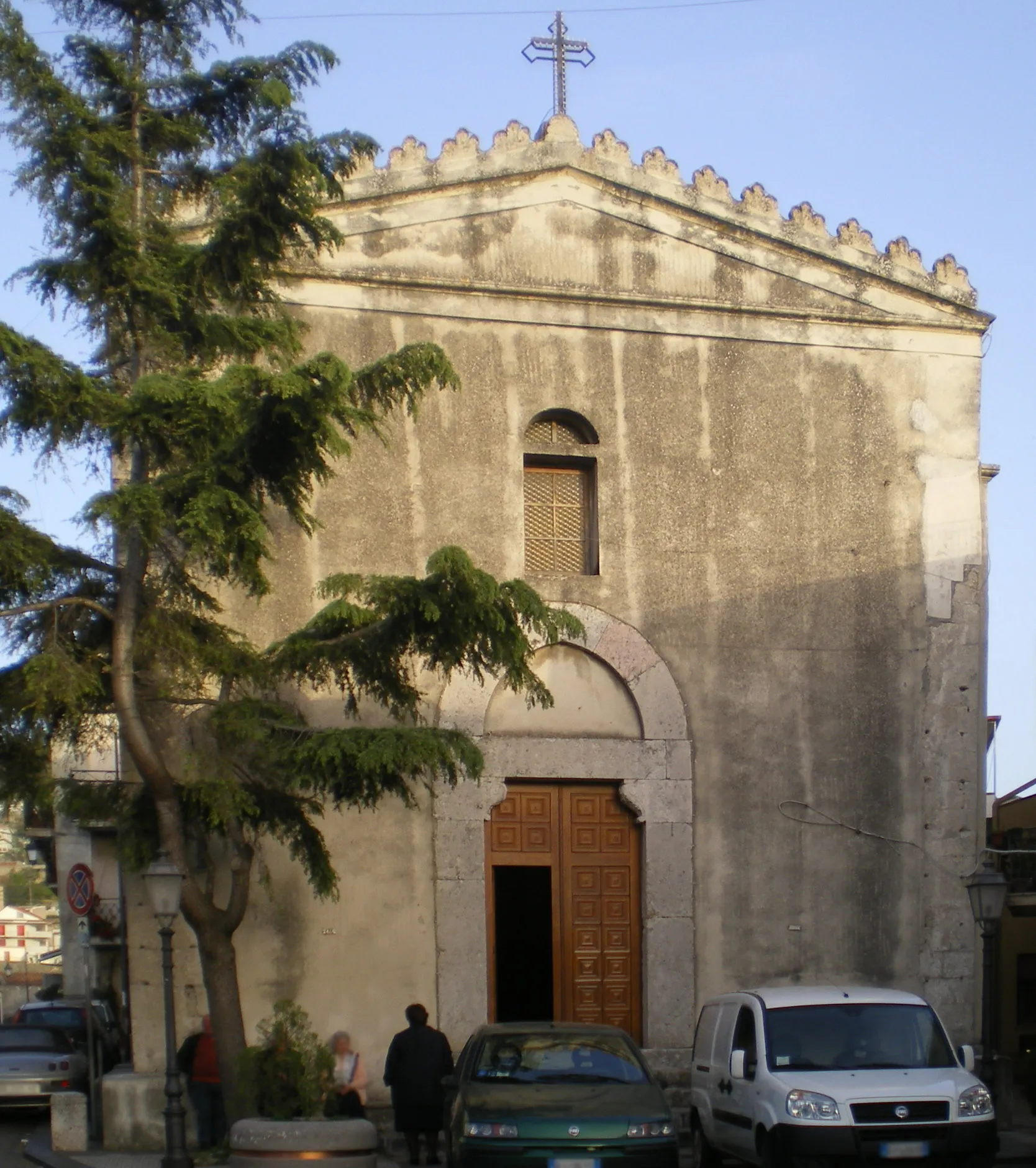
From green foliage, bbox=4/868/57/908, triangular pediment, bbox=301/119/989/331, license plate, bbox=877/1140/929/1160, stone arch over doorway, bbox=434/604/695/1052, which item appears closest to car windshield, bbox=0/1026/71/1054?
stone arch over doorway, bbox=434/604/695/1052

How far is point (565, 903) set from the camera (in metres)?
16.2

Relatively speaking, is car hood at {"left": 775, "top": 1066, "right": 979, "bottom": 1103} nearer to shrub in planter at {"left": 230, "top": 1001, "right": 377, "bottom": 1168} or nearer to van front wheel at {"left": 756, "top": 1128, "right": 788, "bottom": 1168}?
van front wheel at {"left": 756, "top": 1128, "right": 788, "bottom": 1168}

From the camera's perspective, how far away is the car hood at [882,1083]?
1134cm

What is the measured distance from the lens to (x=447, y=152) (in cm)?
1666

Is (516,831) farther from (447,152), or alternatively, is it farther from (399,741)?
(447,152)

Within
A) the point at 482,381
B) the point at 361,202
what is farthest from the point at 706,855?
the point at 361,202

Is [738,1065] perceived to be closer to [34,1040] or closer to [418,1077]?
[418,1077]

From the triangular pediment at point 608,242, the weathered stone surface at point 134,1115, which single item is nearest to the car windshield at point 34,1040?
the weathered stone surface at point 134,1115

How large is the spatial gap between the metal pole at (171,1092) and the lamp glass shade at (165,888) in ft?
0.70

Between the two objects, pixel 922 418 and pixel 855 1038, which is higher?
pixel 922 418

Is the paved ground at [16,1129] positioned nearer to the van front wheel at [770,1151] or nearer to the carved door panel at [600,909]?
the carved door panel at [600,909]

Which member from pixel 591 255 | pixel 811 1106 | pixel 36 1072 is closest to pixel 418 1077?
pixel 811 1106

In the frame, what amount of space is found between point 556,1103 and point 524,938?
16.9ft

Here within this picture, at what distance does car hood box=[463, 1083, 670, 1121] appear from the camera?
36.5ft
